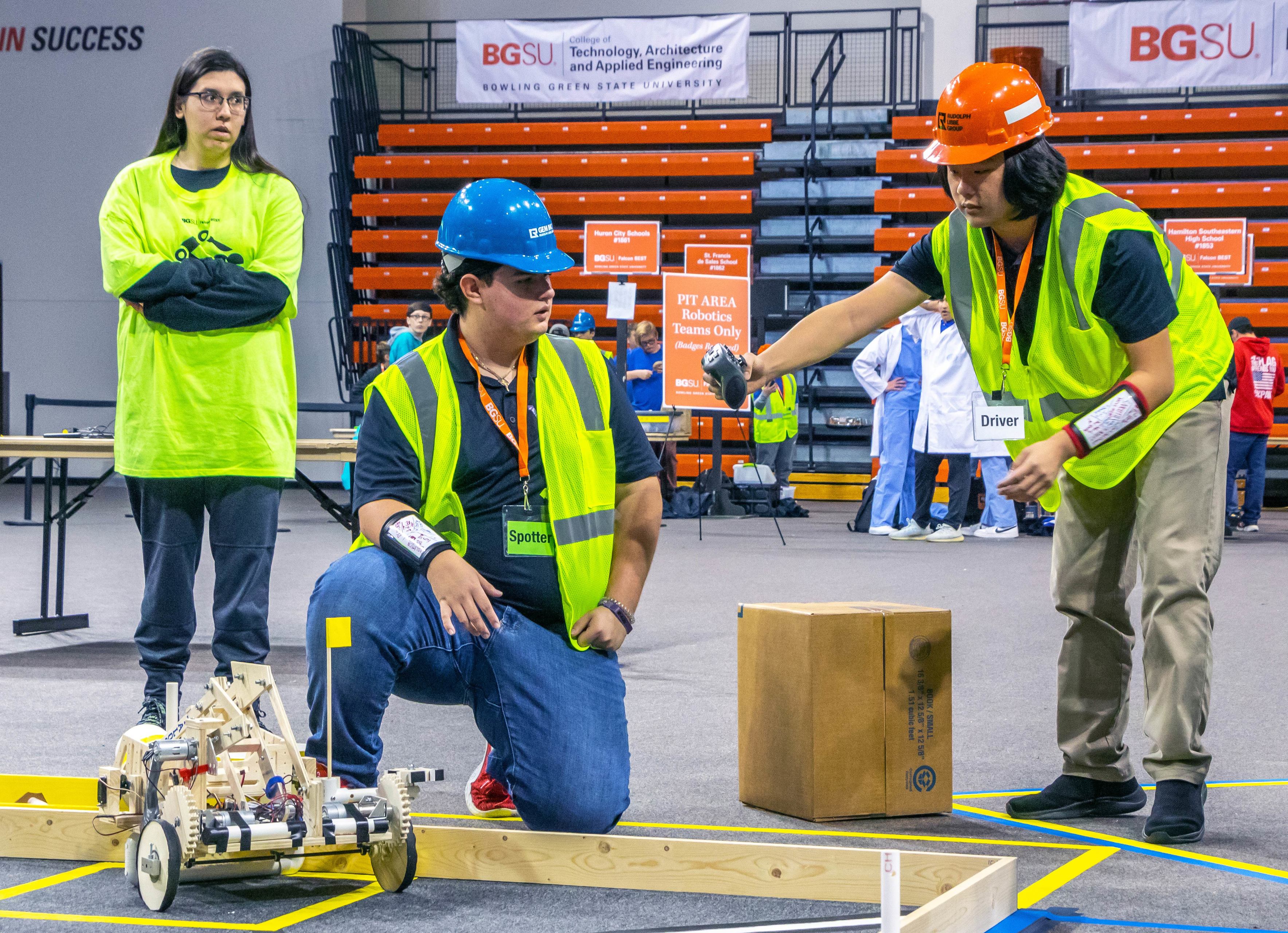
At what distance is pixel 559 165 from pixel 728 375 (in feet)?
41.0

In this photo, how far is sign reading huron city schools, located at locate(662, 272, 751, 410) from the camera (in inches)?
366

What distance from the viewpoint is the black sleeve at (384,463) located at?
2.61 metres

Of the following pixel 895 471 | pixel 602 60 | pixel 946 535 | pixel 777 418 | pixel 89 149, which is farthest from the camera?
pixel 89 149

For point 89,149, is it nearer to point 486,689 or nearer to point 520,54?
point 520,54

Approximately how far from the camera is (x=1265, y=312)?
1344cm

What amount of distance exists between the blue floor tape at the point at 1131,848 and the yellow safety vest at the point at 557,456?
100cm

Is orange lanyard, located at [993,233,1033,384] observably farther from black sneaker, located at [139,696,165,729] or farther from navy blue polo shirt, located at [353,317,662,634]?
black sneaker, located at [139,696,165,729]

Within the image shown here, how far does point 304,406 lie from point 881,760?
4.72m

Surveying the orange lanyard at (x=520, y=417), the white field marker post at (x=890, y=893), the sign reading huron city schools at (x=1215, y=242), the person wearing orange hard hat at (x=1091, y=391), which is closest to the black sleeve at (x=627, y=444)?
the orange lanyard at (x=520, y=417)

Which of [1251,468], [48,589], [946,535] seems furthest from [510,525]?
[1251,468]

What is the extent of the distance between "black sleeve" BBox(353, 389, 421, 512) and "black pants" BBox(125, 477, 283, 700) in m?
0.79

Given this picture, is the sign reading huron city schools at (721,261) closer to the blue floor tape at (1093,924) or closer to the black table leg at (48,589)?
the black table leg at (48,589)

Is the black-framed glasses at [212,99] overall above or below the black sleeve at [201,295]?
above

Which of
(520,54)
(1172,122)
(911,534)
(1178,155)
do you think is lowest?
(911,534)
